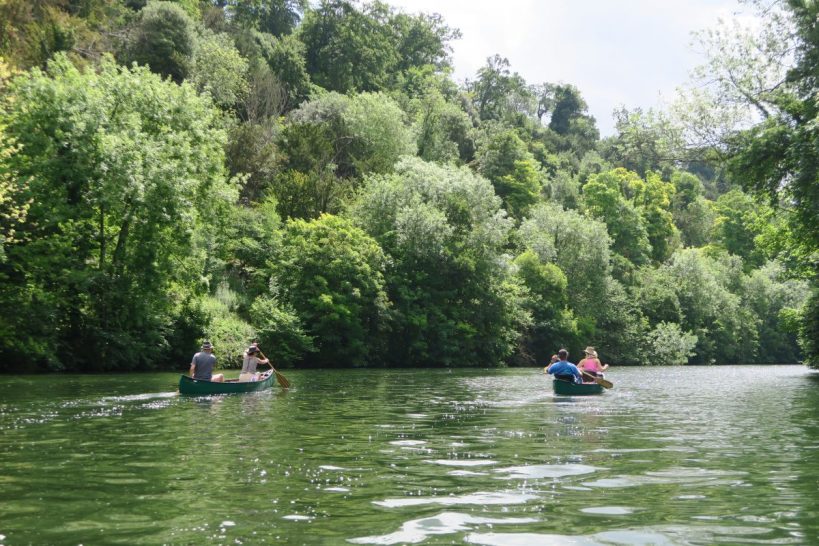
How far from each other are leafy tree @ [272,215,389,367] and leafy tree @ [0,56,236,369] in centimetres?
904

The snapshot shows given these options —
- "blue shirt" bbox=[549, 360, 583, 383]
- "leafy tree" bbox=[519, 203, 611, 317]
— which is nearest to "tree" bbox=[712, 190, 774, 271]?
"leafy tree" bbox=[519, 203, 611, 317]

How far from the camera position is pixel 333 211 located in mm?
59969

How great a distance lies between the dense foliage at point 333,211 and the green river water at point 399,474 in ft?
Answer: 51.8

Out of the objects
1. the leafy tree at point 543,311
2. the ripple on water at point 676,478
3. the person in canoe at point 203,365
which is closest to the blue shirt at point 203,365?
the person in canoe at point 203,365

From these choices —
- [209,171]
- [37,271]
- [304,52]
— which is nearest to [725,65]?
[209,171]

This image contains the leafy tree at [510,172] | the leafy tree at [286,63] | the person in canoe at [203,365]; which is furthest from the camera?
the leafy tree at [510,172]

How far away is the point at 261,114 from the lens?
7519cm

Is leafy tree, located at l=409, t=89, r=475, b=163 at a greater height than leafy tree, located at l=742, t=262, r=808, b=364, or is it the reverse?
leafy tree, located at l=409, t=89, r=475, b=163

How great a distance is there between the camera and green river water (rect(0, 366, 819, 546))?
7.41m

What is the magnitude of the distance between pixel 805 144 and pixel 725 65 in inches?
334

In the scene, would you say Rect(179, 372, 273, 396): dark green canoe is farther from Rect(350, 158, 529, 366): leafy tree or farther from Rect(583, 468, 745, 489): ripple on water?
Rect(350, 158, 529, 366): leafy tree

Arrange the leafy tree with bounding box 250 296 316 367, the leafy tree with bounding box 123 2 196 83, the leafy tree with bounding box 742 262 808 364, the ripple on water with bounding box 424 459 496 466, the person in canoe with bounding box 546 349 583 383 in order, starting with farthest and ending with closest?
the leafy tree with bounding box 742 262 808 364
the leafy tree with bounding box 123 2 196 83
the leafy tree with bounding box 250 296 316 367
the person in canoe with bounding box 546 349 583 383
the ripple on water with bounding box 424 459 496 466

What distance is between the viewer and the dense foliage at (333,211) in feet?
118

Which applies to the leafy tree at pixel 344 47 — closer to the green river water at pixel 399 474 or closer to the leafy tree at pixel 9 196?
the leafy tree at pixel 9 196
